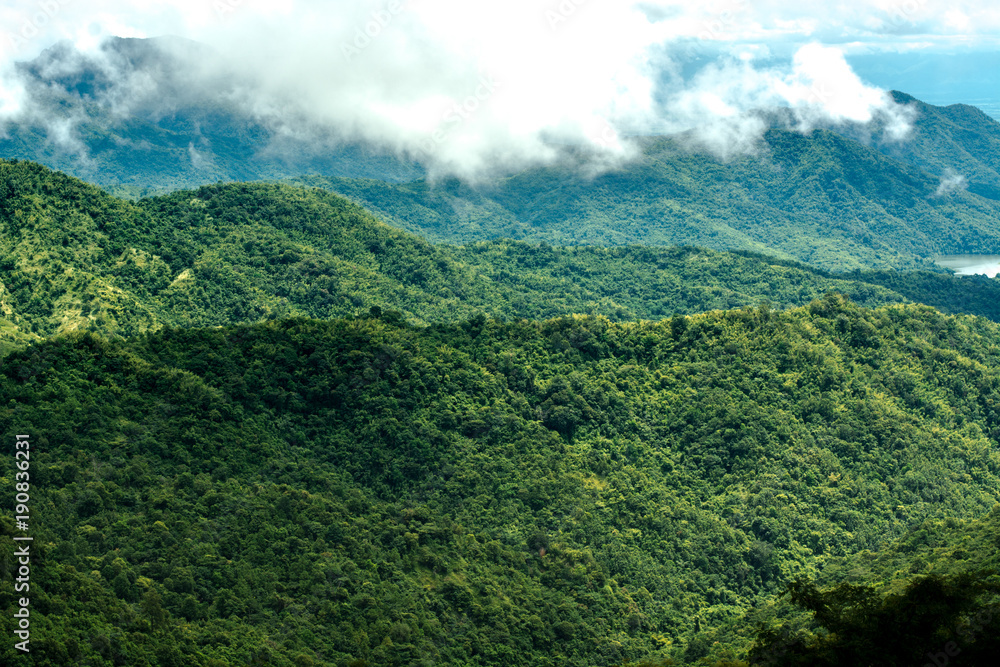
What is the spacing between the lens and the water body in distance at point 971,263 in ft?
425

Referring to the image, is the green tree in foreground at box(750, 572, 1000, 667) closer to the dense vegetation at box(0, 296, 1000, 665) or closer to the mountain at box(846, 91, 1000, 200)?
the dense vegetation at box(0, 296, 1000, 665)

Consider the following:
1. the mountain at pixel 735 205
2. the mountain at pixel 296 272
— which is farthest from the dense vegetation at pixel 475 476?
the mountain at pixel 735 205

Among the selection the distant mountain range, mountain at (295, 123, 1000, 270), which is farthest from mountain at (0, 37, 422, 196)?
mountain at (295, 123, 1000, 270)

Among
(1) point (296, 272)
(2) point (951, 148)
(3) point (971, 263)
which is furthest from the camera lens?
(2) point (951, 148)

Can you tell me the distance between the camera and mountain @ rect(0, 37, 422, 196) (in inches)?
6511

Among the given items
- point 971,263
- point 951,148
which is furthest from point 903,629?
point 951,148

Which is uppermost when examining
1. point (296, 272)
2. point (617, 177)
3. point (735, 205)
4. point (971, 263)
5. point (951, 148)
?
point (951, 148)

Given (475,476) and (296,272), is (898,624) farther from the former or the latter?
(296,272)

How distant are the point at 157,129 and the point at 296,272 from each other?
392ft

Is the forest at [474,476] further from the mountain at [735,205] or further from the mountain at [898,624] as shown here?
the mountain at [735,205]

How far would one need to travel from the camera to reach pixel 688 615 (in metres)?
40.8

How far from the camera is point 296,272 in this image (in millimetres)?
74500

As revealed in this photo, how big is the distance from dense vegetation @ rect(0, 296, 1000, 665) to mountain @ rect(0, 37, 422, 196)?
4387 inches

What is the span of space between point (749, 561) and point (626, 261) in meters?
62.7
